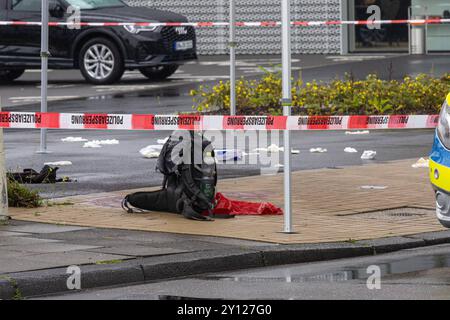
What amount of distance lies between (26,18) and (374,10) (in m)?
9.00

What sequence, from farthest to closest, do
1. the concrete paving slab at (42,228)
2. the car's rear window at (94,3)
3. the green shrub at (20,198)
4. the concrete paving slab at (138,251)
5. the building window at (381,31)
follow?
the building window at (381,31)
the car's rear window at (94,3)
the green shrub at (20,198)
the concrete paving slab at (42,228)
the concrete paving slab at (138,251)

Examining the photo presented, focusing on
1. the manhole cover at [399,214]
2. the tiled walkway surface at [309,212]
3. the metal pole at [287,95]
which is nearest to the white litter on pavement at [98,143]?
the tiled walkway surface at [309,212]

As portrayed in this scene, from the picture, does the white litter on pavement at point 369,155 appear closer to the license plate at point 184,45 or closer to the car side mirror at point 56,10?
the license plate at point 184,45

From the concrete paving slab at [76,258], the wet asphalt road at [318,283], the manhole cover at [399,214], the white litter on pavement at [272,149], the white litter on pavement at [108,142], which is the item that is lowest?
the wet asphalt road at [318,283]

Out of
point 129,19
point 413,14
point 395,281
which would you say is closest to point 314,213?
point 395,281

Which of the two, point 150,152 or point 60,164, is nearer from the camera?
point 60,164

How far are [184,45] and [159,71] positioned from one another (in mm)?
1359

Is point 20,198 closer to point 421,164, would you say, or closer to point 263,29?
point 421,164

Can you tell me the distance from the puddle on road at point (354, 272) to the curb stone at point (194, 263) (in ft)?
0.73

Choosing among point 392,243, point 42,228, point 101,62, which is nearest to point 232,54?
point 42,228

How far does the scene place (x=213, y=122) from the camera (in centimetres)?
1145

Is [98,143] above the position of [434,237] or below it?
above

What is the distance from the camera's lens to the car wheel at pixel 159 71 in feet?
87.9
